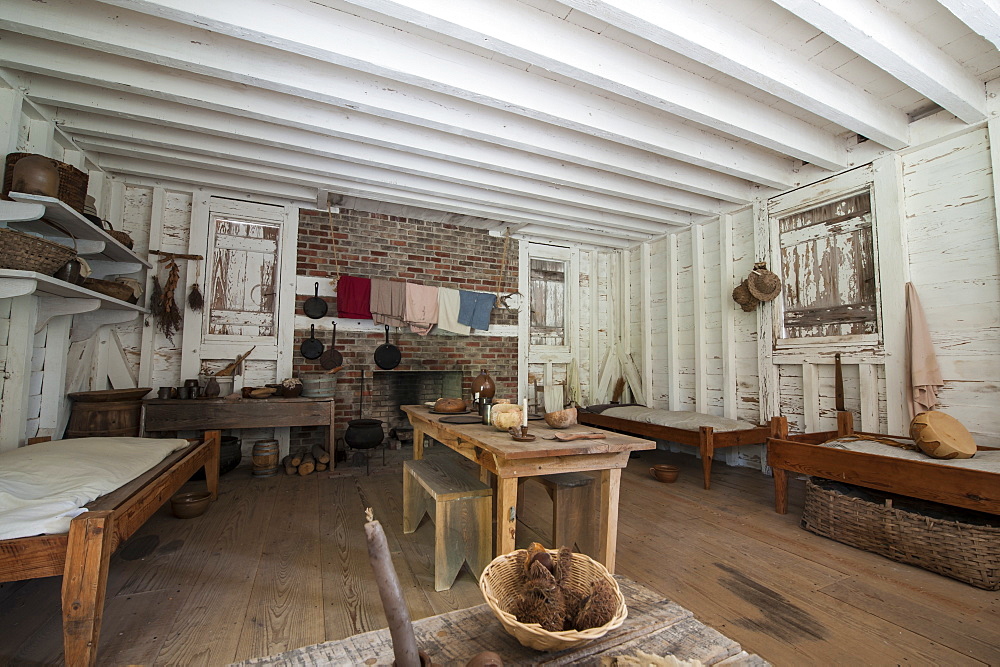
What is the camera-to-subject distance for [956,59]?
9.09ft

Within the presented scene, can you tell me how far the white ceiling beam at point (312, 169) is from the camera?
11.4 ft

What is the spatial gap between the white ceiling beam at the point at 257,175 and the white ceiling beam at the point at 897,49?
3.10m

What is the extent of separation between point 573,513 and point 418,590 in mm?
851

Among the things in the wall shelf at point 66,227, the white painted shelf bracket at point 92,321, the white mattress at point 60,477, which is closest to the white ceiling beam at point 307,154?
the wall shelf at point 66,227

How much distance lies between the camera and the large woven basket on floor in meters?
0.79

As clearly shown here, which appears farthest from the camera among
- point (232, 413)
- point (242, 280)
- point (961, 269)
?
point (242, 280)

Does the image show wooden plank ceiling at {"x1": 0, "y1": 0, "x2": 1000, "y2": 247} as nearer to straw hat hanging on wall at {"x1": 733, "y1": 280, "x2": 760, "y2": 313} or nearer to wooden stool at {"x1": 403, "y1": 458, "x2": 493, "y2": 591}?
straw hat hanging on wall at {"x1": 733, "y1": 280, "x2": 760, "y2": 313}

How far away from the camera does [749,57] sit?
250cm

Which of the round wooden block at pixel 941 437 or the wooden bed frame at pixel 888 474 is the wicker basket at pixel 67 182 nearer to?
the wooden bed frame at pixel 888 474

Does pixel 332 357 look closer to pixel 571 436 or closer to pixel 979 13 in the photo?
pixel 571 436

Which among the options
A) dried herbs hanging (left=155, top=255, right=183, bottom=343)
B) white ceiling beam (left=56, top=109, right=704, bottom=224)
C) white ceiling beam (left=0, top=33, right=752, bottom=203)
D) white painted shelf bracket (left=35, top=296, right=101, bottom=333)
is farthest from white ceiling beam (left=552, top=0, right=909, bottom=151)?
dried herbs hanging (left=155, top=255, right=183, bottom=343)

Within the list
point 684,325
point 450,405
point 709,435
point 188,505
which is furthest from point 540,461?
point 684,325

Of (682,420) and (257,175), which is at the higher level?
(257,175)

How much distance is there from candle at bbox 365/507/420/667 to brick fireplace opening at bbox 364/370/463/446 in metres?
4.42
